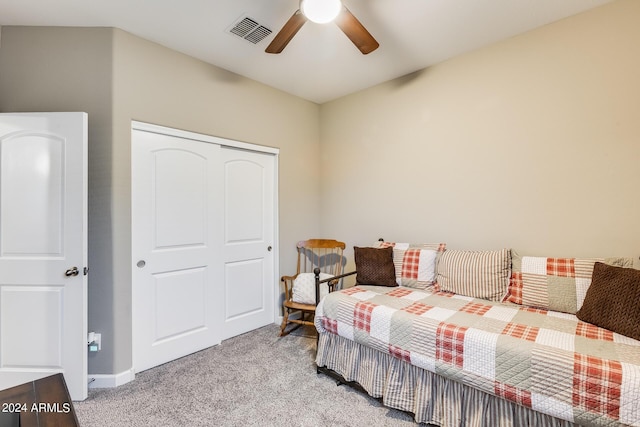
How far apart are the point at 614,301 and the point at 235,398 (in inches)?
95.0

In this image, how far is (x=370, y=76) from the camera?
3033mm

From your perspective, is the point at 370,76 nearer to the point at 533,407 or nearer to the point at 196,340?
the point at 533,407

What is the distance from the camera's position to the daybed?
4.20 ft

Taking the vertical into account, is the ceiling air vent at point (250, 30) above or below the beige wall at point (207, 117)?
above

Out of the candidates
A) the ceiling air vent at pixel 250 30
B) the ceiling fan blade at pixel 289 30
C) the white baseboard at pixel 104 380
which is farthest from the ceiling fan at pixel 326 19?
the white baseboard at pixel 104 380

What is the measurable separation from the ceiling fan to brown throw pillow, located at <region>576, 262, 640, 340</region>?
2008 millimetres

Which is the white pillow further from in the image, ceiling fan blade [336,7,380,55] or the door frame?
ceiling fan blade [336,7,380,55]

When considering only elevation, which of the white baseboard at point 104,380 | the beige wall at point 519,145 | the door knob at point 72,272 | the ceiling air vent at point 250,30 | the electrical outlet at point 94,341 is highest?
the ceiling air vent at point 250,30

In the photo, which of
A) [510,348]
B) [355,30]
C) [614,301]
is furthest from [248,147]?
[614,301]

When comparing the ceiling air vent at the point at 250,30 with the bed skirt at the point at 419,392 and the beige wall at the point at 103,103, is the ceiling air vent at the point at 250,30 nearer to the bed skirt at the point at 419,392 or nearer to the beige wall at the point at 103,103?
the beige wall at the point at 103,103

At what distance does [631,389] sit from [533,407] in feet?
1.24

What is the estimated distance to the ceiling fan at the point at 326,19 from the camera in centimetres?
160

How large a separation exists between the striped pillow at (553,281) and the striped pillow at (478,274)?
0.09 metres

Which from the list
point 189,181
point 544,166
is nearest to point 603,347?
point 544,166
